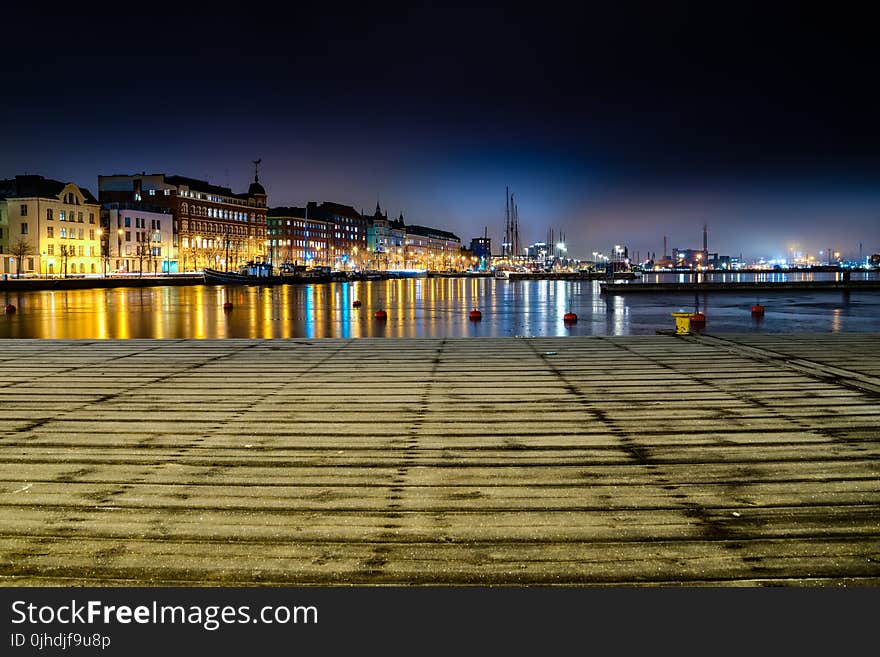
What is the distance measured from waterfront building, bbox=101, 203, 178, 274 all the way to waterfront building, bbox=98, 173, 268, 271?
3480 mm

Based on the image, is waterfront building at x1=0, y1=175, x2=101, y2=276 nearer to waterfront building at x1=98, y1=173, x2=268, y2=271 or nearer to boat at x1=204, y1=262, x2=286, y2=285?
boat at x1=204, y1=262, x2=286, y2=285

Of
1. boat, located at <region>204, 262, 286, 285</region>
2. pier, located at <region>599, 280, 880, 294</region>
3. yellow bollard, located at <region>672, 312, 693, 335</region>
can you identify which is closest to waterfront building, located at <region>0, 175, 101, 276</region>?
boat, located at <region>204, 262, 286, 285</region>

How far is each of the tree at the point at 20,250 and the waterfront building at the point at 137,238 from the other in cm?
1401

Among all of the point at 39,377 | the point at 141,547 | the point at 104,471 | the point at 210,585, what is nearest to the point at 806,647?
the point at 210,585

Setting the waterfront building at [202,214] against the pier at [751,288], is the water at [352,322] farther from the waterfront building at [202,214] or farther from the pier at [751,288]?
the waterfront building at [202,214]

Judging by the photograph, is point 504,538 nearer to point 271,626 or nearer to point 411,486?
point 411,486

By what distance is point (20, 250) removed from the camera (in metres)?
90.5

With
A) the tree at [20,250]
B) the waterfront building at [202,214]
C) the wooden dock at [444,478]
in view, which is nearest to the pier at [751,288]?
the wooden dock at [444,478]

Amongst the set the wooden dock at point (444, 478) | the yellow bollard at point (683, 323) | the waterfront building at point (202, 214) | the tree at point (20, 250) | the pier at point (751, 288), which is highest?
the waterfront building at point (202, 214)

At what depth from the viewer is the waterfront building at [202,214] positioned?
138 metres

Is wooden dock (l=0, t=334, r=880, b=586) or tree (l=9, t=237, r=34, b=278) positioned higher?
tree (l=9, t=237, r=34, b=278)

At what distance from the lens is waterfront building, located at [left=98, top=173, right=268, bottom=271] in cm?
13788

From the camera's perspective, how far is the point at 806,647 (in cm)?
393

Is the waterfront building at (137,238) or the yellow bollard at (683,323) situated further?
the waterfront building at (137,238)
